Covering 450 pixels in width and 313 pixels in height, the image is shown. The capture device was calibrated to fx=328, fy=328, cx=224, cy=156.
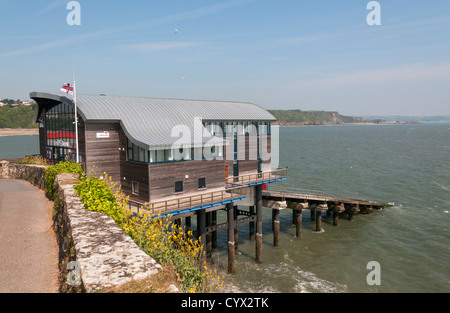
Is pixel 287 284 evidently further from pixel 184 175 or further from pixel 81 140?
pixel 81 140

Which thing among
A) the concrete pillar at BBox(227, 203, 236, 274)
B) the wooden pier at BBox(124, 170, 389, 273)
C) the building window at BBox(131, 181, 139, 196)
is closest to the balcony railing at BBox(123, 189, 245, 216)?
the wooden pier at BBox(124, 170, 389, 273)

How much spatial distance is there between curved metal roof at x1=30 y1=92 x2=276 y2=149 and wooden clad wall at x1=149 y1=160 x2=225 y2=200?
199 centimetres

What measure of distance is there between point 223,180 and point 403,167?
6931 cm

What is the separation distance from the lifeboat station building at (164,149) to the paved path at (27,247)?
6.80 meters

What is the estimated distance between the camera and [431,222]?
4231cm

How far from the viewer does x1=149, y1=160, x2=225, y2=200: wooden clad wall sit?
2612 cm

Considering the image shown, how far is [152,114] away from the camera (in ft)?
101

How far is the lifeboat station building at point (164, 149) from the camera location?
26.5m

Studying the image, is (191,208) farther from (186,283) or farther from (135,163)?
(186,283)

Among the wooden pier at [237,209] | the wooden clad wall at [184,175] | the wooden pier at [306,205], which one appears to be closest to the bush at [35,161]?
the wooden pier at [237,209]

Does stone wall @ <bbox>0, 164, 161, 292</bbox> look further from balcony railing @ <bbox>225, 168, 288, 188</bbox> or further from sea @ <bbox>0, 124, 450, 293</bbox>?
balcony railing @ <bbox>225, 168, 288, 188</bbox>
